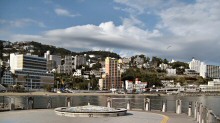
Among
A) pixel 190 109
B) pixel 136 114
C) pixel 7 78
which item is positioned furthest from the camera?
pixel 7 78

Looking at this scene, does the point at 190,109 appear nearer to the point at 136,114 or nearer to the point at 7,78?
the point at 136,114

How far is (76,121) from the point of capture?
1911cm

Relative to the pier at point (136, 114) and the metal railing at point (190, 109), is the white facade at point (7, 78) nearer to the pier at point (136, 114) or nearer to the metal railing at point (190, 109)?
the metal railing at point (190, 109)

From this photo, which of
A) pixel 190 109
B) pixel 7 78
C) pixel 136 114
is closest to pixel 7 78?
pixel 7 78

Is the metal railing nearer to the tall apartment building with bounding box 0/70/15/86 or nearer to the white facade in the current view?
the tall apartment building with bounding box 0/70/15/86

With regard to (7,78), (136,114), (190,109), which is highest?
(190,109)

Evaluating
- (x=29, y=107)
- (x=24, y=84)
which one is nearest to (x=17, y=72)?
(x=24, y=84)

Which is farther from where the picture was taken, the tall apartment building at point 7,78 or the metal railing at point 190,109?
the tall apartment building at point 7,78

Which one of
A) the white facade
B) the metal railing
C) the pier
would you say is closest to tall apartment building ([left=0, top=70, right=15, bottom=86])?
the white facade

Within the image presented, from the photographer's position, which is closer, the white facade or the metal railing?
the metal railing

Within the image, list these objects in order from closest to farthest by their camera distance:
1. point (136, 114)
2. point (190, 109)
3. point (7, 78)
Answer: point (136, 114)
point (190, 109)
point (7, 78)

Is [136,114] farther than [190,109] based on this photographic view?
No

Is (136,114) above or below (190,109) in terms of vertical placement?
below

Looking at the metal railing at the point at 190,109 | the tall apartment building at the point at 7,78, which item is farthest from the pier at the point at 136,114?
the tall apartment building at the point at 7,78
